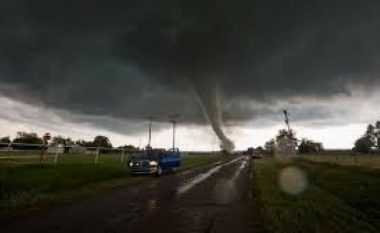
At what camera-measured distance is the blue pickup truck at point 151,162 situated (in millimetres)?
38781

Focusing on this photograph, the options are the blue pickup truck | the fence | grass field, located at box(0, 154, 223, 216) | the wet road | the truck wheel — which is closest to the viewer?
the wet road

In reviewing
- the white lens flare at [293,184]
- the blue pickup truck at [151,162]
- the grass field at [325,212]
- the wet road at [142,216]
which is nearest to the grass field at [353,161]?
the white lens flare at [293,184]

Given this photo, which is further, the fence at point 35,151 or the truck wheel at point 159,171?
the truck wheel at point 159,171

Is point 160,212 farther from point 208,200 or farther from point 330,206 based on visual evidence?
point 330,206

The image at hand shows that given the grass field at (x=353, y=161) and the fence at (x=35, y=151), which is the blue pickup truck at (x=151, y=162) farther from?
the grass field at (x=353, y=161)

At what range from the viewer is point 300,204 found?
18844mm

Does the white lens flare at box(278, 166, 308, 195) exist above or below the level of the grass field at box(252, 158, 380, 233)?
above

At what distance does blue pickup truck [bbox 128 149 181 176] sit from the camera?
38781 mm

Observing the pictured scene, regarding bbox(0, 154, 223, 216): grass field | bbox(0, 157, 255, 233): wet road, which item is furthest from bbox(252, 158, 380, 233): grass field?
bbox(0, 154, 223, 216): grass field

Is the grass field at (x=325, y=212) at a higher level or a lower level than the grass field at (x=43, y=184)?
lower

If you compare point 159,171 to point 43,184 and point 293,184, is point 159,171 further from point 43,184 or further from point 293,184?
point 43,184

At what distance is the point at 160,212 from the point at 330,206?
25.7 ft

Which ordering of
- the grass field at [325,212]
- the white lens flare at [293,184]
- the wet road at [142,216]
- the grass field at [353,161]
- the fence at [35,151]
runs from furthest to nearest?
the grass field at [353,161] < the fence at [35,151] < the white lens flare at [293,184] < the grass field at [325,212] < the wet road at [142,216]

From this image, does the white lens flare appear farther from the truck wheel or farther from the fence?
the fence
